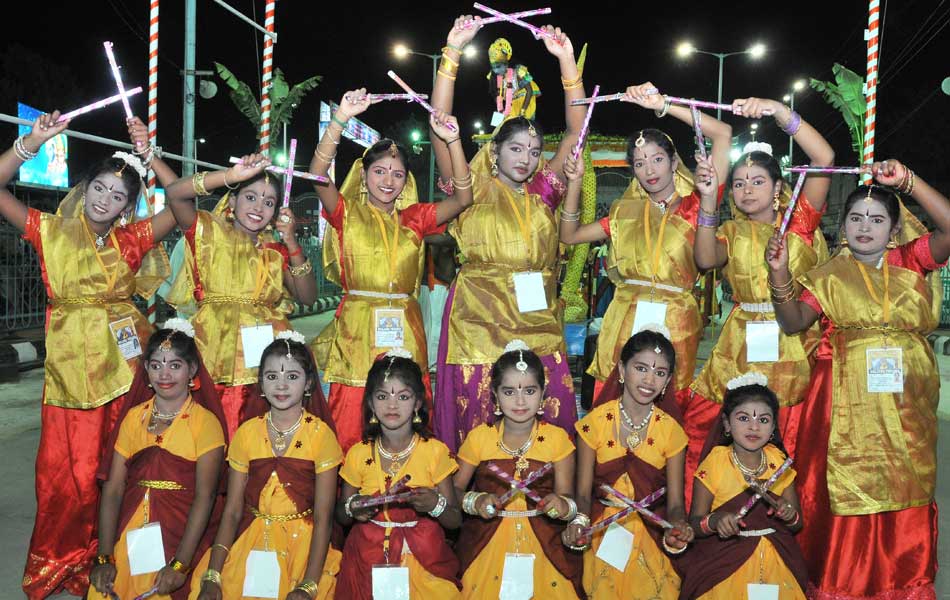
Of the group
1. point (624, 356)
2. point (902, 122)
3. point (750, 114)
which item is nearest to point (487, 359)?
point (624, 356)

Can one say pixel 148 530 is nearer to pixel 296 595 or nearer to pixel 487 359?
pixel 296 595

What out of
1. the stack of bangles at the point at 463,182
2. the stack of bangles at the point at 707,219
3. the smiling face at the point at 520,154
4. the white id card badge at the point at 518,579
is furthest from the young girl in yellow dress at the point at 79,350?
the stack of bangles at the point at 707,219

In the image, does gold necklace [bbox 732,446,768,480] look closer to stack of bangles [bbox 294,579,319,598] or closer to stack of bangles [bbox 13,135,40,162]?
stack of bangles [bbox 294,579,319,598]

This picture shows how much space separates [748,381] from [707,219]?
2.17 feet

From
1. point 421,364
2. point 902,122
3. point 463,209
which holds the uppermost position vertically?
point 902,122

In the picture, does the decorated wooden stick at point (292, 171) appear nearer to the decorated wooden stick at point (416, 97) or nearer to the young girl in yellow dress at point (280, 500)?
the decorated wooden stick at point (416, 97)

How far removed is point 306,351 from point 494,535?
40.7 inches

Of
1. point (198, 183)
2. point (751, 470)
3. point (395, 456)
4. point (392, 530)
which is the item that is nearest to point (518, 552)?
point (392, 530)

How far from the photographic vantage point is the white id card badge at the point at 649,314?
3.51 meters

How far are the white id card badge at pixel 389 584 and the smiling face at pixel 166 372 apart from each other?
1067 mm

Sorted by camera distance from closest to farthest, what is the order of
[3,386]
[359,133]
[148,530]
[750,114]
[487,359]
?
[148,530] < [750,114] < [487,359] < [3,386] < [359,133]

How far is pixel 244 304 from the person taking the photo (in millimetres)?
3643

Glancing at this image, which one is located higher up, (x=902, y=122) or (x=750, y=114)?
(x=902, y=122)

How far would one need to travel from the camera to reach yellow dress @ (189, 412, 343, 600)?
3025mm
